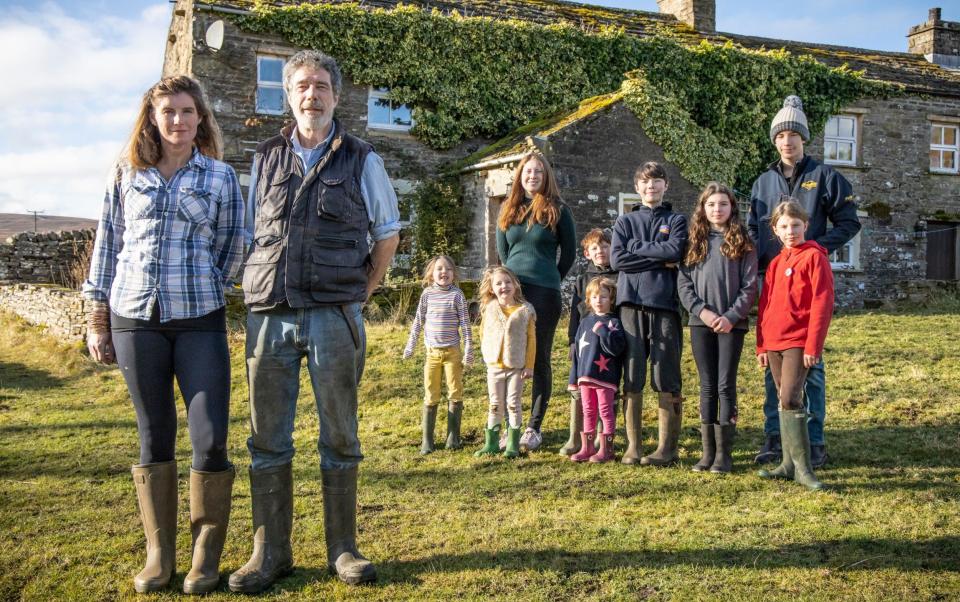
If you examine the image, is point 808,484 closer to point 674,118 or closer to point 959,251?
point 674,118

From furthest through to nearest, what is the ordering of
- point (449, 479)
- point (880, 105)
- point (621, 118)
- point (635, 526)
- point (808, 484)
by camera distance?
point (880, 105) → point (621, 118) → point (449, 479) → point (808, 484) → point (635, 526)

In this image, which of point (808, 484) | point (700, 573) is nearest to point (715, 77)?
point (808, 484)

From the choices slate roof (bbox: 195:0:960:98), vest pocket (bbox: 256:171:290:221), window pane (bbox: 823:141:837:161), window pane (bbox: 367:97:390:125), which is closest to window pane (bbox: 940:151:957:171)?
slate roof (bbox: 195:0:960:98)

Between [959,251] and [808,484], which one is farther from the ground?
[959,251]

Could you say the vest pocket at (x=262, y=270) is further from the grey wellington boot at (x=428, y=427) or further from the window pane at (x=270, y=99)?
the window pane at (x=270, y=99)

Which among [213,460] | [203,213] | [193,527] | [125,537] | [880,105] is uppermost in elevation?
[880,105]

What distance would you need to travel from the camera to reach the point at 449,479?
5.53m

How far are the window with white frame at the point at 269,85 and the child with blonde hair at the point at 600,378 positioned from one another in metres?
11.5

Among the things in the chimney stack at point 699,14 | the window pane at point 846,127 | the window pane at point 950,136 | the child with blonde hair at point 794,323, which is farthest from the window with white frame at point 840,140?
the child with blonde hair at point 794,323

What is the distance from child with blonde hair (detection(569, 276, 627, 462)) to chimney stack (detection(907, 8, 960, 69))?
22.4 meters

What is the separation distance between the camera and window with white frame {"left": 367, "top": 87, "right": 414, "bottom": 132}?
1664 cm

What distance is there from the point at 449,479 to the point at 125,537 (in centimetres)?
201

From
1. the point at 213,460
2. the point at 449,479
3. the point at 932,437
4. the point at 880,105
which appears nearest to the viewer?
the point at 213,460

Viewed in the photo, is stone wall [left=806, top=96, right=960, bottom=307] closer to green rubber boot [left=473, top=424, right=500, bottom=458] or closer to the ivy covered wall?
the ivy covered wall
